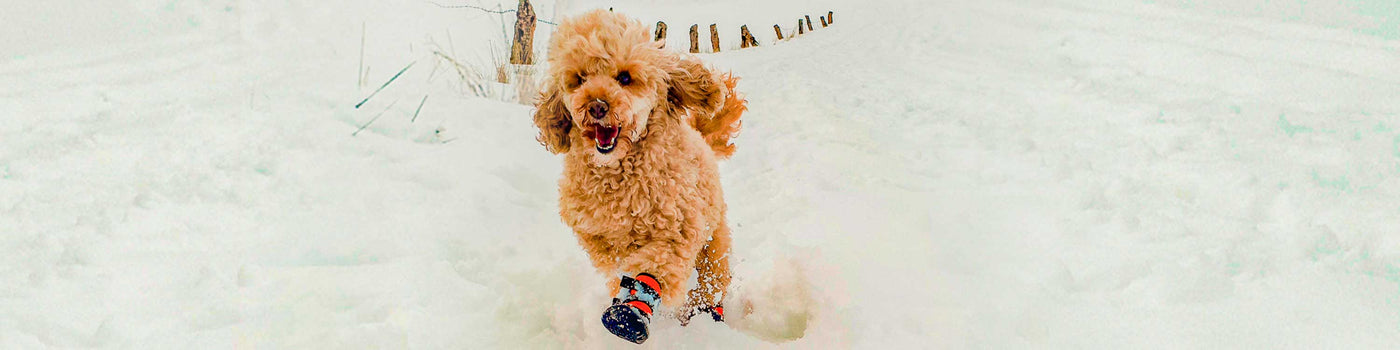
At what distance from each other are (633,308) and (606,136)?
65cm

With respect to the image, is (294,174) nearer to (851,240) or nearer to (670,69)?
(670,69)

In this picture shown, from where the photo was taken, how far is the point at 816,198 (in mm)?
4500

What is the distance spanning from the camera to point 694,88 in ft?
9.73

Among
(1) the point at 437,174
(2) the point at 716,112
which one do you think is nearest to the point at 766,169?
(2) the point at 716,112

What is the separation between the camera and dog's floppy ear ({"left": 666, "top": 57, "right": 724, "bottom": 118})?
294 centimetres

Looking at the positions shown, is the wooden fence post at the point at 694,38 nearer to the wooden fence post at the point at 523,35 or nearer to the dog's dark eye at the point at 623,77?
the wooden fence post at the point at 523,35

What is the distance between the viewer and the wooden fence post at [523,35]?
731 centimetres

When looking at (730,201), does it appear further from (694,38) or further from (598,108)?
(694,38)

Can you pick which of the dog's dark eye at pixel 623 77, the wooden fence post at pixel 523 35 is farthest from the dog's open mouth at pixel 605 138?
the wooden fence post at pixel 523 35

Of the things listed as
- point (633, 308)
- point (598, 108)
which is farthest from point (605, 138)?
point (633, 308)

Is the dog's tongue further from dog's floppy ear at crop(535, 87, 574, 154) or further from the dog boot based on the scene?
the dog boot

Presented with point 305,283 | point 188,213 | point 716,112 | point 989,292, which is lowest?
point 989,292

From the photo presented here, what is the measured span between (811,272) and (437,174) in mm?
2230

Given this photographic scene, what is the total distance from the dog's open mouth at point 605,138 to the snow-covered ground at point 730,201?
39.0 inches
